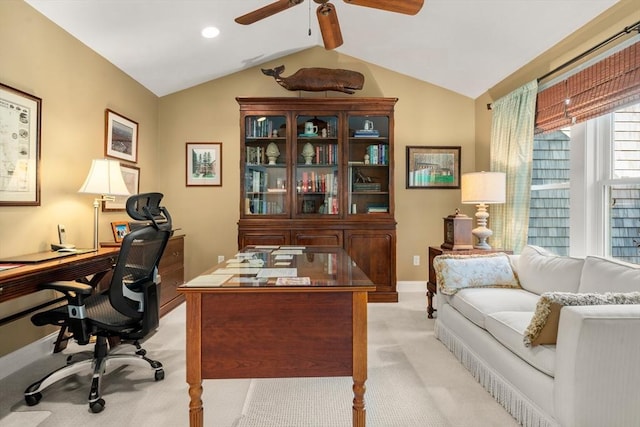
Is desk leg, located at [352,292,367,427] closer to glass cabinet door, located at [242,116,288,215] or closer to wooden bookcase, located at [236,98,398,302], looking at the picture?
wooden bookcase, located at [236,98,398,302]

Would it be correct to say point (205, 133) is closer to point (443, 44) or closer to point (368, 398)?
point (443, 44)

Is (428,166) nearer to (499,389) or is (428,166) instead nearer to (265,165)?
(265,165)

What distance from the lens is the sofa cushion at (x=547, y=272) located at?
222 centimetres

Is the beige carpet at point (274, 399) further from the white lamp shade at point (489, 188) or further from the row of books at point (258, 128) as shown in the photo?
the row of books at point (258, 128)

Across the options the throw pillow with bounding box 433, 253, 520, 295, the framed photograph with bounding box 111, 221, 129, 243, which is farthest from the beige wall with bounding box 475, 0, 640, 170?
the framed photograph with bounding box 111, 221, 129, 243

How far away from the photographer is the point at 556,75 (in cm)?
296

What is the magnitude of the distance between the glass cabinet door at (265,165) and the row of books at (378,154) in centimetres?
97

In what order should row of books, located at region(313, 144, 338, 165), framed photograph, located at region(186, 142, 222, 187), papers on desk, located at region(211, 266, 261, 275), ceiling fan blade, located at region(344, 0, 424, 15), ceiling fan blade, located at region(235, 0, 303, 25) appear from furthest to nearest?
framed photograph, located at region(186, 142, 222, 187), row of books, located at region(313, 144, 338, 165), ceiling fan blade, located at region(235, 0, 303, 25), ceiling fan blade, located at region(344, 0, 424, 15), papers on desk, located at region(211, 266, 261, 275)

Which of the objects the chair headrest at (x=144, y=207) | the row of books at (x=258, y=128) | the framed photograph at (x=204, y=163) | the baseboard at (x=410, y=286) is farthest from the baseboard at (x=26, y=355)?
the baseboard at (x=410, y=286)

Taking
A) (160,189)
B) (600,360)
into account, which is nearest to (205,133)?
(160,189)

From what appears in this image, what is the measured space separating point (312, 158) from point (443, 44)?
1752 mm

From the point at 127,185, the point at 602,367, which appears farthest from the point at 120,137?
the point at 602,367

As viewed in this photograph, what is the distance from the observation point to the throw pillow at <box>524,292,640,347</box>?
1511 millimetres

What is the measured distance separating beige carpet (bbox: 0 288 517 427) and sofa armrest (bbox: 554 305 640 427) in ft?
1.48
